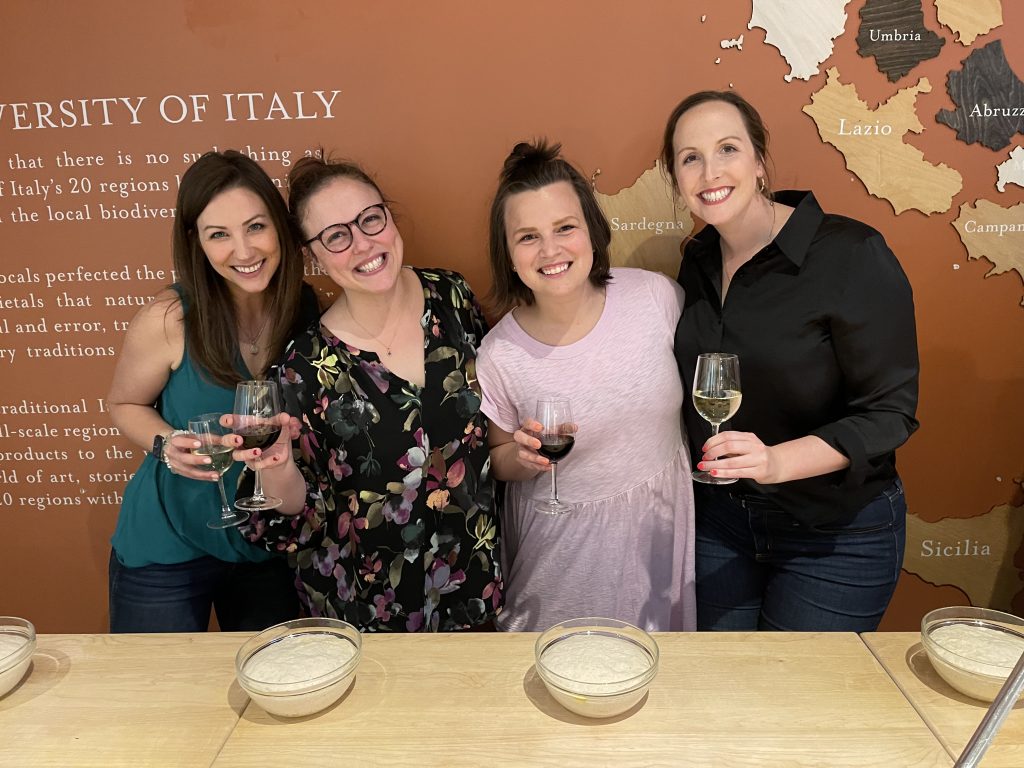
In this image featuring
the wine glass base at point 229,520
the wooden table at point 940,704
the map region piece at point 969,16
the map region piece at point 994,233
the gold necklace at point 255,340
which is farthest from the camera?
the map region piece at point 994,233

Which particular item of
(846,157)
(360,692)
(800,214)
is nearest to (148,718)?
(360,692)

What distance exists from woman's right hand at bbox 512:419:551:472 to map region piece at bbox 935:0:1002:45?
1.92 m

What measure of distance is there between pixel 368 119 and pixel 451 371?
1.02 m

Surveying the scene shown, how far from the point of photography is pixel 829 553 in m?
2.02

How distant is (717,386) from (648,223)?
104cm

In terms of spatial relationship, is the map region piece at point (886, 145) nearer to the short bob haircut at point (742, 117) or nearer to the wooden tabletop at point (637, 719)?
the short bob haircut at point (742, 117)

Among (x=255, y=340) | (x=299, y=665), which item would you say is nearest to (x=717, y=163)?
(x=255, y=340)

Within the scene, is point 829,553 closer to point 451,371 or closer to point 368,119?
point 451,371

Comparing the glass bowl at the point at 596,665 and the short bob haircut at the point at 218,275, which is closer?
the glass bowl at the point at 596,665

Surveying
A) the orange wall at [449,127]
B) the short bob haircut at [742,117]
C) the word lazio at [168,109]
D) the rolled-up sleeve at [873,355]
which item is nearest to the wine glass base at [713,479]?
the rolled-up sleeve at [873,355]

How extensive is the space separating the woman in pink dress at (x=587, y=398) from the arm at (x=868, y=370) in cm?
44

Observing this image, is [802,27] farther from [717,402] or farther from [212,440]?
[212,440]

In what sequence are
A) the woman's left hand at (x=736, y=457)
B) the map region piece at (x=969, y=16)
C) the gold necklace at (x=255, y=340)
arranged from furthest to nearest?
the map region piece at (x=969, y=16) → the gold necklace at (x=255, y=340) → the woman's left hand at (x=736, y=457)

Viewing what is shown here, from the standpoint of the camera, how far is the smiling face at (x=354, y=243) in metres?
2.08
